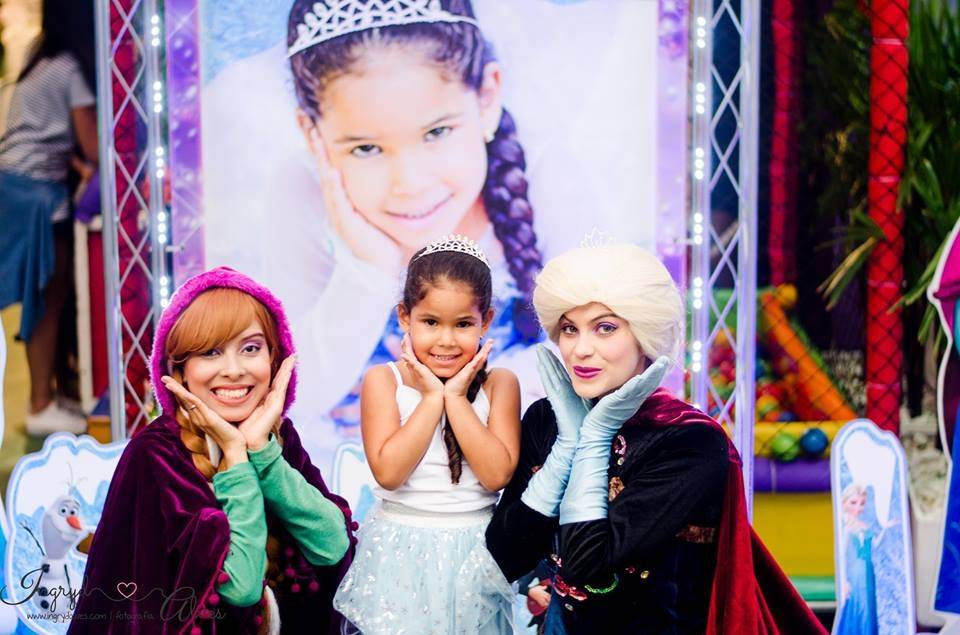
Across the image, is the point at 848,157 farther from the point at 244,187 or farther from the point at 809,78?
the point at 244,187

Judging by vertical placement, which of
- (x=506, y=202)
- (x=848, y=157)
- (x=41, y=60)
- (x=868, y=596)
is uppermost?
(x=41, y=60)

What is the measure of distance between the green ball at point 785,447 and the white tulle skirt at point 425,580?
6.92ft

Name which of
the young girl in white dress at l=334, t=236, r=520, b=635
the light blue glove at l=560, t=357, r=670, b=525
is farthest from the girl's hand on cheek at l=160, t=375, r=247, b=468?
the light blue glove at l=560, t=357, r=670, b=525

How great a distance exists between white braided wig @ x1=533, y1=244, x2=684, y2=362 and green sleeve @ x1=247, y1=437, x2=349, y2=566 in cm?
64

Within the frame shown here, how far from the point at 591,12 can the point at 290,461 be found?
72.6 inches

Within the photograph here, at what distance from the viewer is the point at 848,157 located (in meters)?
4.74

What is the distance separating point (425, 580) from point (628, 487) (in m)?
0.51

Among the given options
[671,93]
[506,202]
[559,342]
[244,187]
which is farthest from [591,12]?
[559,342]

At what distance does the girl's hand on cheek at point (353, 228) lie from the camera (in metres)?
3.36

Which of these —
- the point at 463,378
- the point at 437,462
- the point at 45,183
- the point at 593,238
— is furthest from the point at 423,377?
the point at 45,183

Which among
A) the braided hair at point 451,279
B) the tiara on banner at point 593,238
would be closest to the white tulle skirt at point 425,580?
the braided hair at point 451,279

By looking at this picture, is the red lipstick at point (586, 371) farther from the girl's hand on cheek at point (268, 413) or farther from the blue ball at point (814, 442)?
the blue ball at point (814, 442)

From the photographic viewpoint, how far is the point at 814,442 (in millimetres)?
4035

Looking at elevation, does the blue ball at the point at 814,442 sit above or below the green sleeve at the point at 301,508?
below
